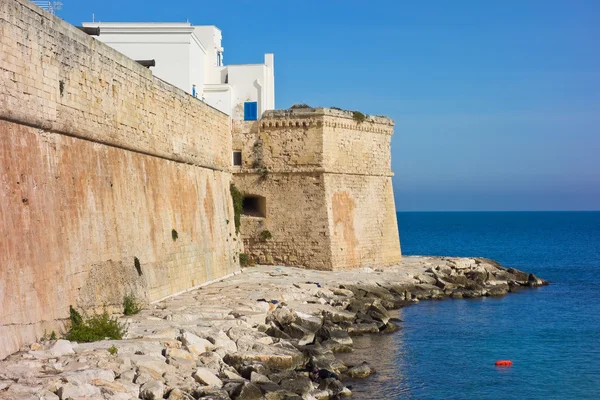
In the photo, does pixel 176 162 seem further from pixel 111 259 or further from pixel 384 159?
pixel 384 159

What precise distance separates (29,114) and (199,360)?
4.15 m

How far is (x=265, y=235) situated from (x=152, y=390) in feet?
49.8

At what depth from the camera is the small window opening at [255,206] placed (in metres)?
24.7

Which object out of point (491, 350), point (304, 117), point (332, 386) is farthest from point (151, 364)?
point (304, 117)

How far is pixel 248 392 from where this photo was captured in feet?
34.2

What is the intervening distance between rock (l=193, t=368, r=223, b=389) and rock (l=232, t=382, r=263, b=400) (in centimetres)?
26

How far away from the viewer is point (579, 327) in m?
20.3

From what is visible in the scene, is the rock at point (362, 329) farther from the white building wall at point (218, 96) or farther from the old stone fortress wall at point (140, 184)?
the white building wall at point (218, 96)

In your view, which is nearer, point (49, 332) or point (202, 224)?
point (49, 332)

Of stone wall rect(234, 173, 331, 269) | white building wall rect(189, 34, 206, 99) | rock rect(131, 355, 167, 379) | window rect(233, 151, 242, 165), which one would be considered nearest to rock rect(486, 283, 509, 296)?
stone wall rect(234, 173, 331, 269)

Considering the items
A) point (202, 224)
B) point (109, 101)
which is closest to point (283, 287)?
point (202, 224)

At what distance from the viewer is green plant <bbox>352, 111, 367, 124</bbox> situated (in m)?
25.5

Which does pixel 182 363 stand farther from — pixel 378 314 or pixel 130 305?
pixel 378 314

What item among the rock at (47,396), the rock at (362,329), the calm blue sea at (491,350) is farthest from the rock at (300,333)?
the rock at (47,396)
